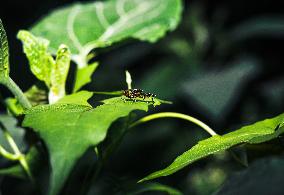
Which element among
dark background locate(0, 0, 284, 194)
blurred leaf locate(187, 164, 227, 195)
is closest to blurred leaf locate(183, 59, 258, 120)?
dark background locate(0, 0, 284, 194)

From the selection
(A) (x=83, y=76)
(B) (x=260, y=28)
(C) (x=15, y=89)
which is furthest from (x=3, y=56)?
(B) (x=260, y=28)

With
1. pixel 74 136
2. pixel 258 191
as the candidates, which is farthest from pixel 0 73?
pixel 258 191

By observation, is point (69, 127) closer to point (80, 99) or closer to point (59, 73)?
point (80, 99)

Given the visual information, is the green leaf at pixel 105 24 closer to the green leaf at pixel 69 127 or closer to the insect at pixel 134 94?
the insect at pixel 134 94

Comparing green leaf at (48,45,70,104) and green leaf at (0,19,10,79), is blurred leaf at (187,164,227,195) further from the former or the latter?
green leaf at (0,19,10,79)

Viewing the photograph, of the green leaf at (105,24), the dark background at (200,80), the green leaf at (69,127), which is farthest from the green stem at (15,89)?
the dark background at (200,80)
